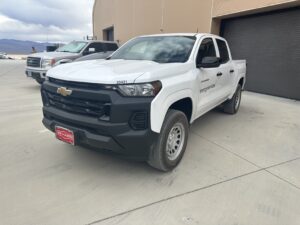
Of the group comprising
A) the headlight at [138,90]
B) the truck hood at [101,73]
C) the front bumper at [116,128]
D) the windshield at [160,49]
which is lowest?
the front bumper at [116,128]

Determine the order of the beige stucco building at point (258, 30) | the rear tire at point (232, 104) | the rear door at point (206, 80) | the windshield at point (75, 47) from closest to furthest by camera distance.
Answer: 1. the rear door at point (206, 80)
2. the rear tire at point (232, 104)
3. the beige stucco building at point (258, 30)
4. the windshield at point (75, 47)

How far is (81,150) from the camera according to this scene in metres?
3.94

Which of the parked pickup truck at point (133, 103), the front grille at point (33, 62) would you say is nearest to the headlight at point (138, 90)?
the parked pickup truck at point (133, 103)

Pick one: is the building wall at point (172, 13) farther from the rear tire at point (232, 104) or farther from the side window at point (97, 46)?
the side window at point (97, 46)

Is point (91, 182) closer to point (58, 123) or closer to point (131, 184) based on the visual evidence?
point (131, 184)

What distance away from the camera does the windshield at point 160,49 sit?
12.6 ft

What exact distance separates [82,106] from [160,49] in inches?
70.2

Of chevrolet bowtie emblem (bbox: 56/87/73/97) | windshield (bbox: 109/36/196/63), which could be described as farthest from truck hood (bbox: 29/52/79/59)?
chevrolet bowtie emblem (bbox: 56/87/73/97)

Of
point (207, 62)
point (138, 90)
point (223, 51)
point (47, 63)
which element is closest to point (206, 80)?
point (207, 62)

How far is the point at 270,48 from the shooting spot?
923 cm

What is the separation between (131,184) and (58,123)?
1.18m

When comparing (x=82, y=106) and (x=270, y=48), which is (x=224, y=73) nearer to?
(x=82, y=106)

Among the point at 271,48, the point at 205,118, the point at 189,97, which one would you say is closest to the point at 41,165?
the point at 189,97

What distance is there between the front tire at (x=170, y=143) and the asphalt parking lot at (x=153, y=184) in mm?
179
